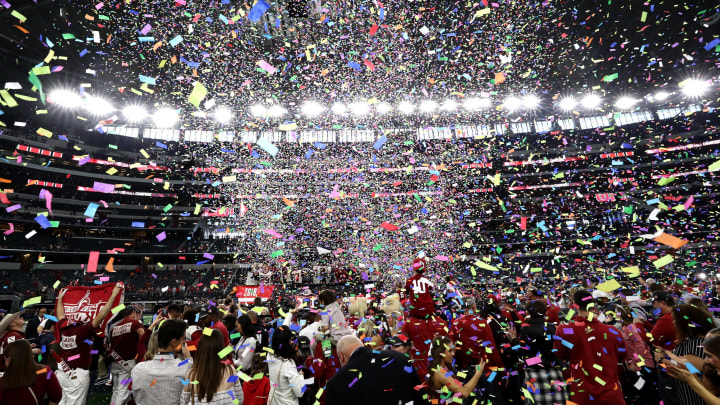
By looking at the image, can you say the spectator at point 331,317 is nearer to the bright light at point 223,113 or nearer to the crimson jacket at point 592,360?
the crimson jacket at point 592,360

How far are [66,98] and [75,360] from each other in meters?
39.0

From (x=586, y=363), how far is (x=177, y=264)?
142 ft

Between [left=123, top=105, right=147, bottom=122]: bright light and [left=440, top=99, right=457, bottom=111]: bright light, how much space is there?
31.0 meters

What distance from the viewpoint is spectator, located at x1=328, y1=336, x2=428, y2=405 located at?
212 cm

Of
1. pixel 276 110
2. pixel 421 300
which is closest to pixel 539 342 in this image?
pixel 421 300

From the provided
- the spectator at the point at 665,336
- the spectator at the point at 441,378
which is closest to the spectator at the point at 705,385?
the spectator at the point at 441,378

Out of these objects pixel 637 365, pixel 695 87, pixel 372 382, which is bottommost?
pixel 637 365

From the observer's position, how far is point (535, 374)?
15.2 feet

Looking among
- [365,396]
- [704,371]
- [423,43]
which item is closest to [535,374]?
[704,371]

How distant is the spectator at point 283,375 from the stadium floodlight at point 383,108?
114 feet

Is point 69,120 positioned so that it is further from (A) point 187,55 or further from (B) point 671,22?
(B) point 671,22

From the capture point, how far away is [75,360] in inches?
167

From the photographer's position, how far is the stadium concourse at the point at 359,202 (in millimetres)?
3961

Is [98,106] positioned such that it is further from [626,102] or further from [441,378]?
[626,102]
